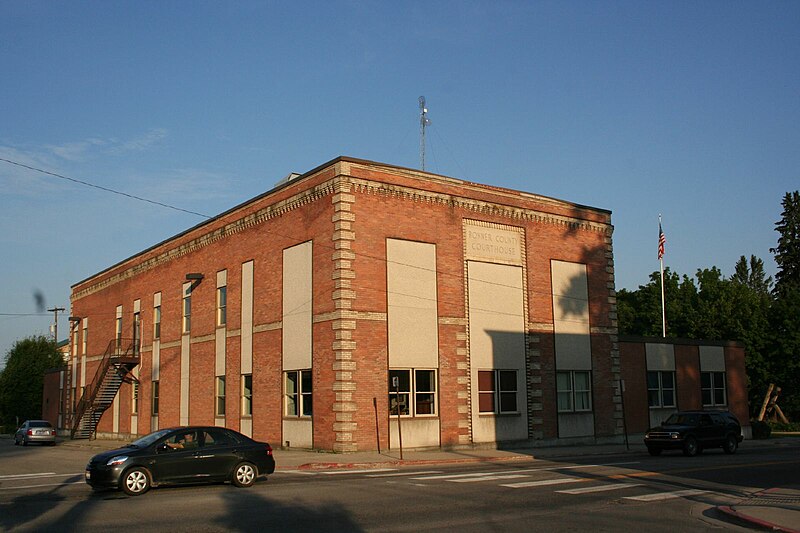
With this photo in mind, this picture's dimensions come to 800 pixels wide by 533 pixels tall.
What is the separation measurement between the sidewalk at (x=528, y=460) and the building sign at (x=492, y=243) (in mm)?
8373

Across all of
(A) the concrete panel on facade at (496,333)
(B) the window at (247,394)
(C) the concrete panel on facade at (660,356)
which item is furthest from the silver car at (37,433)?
(C) the concrete panel on facade at (660,356)

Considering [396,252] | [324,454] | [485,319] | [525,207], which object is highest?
[525,207]

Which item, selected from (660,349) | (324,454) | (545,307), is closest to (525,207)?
(545,307)

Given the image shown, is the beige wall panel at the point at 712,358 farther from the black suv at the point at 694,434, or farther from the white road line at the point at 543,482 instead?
the white road line at the point at 543,482

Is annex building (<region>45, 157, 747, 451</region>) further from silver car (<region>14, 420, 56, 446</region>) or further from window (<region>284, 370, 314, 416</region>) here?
silver car (<region>14, 420, 56, 446</region>)

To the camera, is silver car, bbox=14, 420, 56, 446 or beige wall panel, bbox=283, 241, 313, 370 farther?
silver car, bbox=14, 420, 56, 446

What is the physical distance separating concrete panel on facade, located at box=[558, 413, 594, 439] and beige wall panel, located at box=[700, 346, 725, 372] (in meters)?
10.1

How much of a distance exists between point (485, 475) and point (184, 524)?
10163 mm

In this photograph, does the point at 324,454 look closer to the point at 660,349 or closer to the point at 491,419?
the point at 491,419

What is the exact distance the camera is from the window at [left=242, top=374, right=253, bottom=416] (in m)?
35.4

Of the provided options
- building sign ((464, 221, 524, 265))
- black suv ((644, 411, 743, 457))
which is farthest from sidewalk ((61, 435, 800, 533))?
building sign ((464, 221, 524, 265))

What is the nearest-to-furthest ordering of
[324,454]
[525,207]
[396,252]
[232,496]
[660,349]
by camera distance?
[232,496] < [324,454] < [396,252] < [525,207] < [660,349]

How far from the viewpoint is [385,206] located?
103 ft

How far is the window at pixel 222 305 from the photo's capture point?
127 ft
